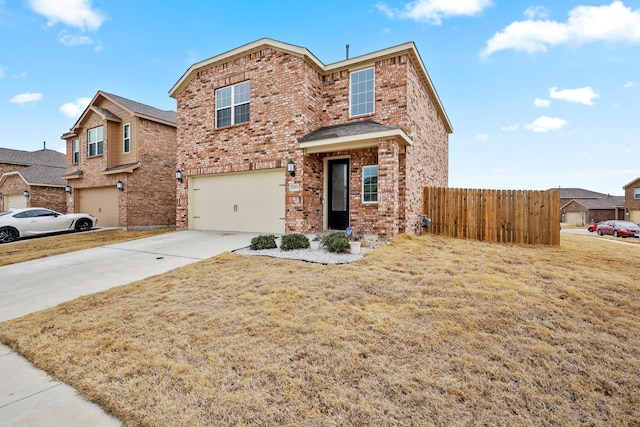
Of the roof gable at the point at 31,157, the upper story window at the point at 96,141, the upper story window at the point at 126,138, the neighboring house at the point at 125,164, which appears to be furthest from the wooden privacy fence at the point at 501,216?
the roof gable at the point at 31,157

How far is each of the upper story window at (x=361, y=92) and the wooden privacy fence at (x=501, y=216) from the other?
172 inches

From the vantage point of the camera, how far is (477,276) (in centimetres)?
525

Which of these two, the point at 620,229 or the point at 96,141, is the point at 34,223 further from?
the point at 620,229

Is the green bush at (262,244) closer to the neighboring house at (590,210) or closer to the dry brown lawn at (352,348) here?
the dry brown lawn at (352,348)

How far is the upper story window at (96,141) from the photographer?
15773mm

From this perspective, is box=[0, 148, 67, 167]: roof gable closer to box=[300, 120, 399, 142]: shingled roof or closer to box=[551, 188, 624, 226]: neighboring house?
box=[300, 120, 399, 142]: shingled roof

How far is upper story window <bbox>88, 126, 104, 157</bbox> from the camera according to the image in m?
15.8

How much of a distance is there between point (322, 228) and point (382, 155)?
11.7 feet

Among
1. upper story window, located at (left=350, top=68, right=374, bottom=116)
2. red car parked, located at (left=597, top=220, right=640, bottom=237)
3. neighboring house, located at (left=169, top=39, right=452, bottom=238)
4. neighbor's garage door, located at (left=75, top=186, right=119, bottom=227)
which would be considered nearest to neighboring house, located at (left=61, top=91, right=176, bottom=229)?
neighbor's garage door, located at (left=75, top=186, right=119, bottom=227)

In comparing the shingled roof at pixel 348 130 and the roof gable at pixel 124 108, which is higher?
the roof gable at pixel 124 108

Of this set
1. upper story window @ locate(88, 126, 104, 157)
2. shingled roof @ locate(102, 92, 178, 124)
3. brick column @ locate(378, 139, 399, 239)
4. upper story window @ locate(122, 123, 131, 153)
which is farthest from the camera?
upper story window @ locate(88, 126, 104, 157)

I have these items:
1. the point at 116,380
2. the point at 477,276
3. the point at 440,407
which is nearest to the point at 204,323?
the point at 116,380

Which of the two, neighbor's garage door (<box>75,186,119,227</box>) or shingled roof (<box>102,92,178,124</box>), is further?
neighbor's garage door (<box>75,186,119,227</box>)

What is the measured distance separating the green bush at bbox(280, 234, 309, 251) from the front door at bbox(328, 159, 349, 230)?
3.02m
